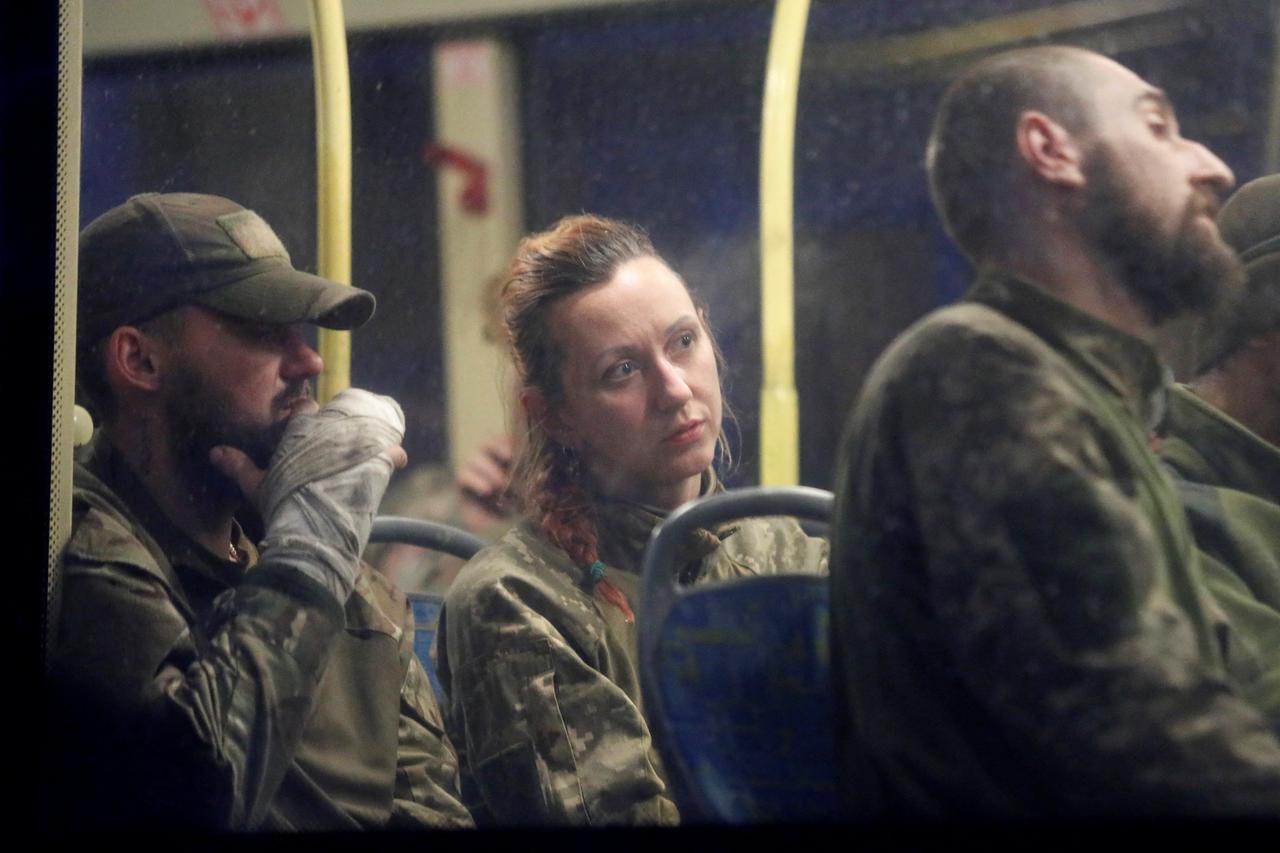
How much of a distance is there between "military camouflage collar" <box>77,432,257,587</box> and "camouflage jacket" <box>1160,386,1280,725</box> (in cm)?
114

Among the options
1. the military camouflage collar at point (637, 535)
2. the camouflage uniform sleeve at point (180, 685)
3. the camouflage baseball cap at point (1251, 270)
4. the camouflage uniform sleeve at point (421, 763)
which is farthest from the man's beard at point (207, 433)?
the camouflage baseball cap at point (1251, 270)

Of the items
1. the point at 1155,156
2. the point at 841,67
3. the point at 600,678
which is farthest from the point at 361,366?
the point at 1155,156

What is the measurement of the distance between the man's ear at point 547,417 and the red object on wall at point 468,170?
0.25 meters

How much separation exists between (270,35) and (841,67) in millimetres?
755

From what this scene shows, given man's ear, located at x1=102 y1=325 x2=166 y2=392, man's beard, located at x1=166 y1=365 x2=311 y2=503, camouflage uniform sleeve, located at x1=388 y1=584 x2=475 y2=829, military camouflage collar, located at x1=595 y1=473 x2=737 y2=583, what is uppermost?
man's ear, located at x1=102 y1=325 x2=166 y2=392

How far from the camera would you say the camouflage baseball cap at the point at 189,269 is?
174 cm

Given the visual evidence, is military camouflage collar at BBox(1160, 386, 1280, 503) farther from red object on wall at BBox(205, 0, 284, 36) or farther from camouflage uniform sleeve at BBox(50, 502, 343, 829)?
red object on wall at BBox(205, 0, 284, 36)

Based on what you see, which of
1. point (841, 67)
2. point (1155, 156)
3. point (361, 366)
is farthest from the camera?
point (361, 366)

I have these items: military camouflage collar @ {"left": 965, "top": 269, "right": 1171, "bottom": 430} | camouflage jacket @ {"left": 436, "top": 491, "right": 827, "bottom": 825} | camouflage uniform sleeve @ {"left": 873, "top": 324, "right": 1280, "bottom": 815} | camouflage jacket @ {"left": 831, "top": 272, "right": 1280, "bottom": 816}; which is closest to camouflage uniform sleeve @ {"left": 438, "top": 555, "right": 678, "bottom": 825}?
camouflage jacket @ {"left": 436, "top": 491, "right": 827, "bottom": 825}

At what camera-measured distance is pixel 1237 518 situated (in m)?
1.49

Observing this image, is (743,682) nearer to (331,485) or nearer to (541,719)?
(541,719)

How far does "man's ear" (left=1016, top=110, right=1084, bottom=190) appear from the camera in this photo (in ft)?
4.84

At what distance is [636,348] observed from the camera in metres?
1.60

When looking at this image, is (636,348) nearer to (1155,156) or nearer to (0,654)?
(1155,156)
